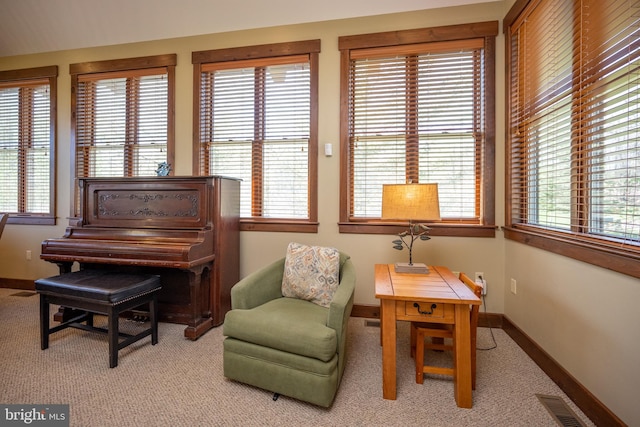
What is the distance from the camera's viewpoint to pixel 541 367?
77.3 inches

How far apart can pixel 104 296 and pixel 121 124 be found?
229 cm

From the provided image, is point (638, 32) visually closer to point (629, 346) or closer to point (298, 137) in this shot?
point (629, 346)

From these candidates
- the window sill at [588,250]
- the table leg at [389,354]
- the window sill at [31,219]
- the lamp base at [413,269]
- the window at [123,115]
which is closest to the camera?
the window sill at [588,250]

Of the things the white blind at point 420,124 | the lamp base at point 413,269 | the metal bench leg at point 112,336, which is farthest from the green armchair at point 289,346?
the white blind at point 420,124

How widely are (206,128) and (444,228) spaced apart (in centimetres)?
271

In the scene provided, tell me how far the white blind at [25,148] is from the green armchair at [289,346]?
3.44 m

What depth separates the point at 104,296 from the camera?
195cm

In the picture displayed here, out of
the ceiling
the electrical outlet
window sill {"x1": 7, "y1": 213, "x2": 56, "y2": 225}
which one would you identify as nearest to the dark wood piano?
window sill {"x1": 7, "y1": 213, "x2": 56, "y2": 225}

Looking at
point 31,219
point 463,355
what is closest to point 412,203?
point 463,355

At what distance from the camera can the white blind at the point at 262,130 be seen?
2.97m

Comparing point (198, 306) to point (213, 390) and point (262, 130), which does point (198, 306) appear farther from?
point (262, 130)

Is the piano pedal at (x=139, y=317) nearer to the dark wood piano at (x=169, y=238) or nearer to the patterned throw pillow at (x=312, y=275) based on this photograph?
the dark wood piano at (x=169, y=238)

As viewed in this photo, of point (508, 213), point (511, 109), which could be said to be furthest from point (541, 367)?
point (511, 109)

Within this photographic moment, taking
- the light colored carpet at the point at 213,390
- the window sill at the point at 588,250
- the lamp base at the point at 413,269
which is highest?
the window sill at the point at 588,250
